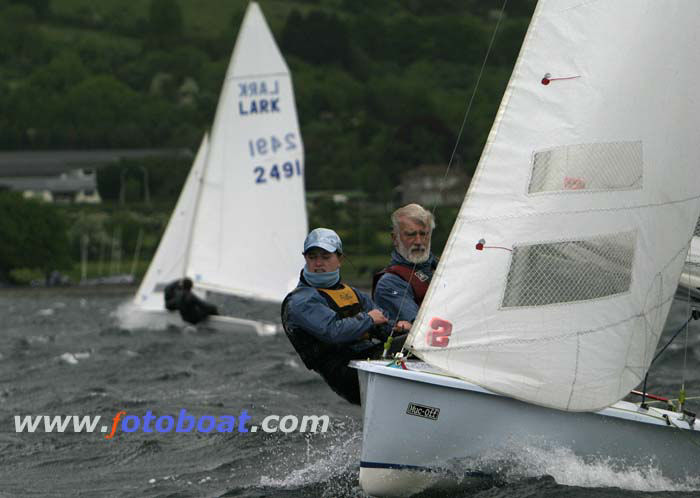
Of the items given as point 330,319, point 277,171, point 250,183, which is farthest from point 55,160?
point 330,319

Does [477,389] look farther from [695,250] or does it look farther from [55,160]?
[55,160]

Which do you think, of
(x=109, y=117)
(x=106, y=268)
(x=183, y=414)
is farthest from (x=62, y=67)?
(x=183, y=414)

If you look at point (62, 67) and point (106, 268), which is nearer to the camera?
point (106, 268)

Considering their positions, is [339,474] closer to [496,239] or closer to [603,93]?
[496,239]

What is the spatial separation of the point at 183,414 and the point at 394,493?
4180 millimetres

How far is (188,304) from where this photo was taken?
22.3 metres

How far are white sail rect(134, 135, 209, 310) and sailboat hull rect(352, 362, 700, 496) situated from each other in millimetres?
17854

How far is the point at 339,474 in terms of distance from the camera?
7715mm

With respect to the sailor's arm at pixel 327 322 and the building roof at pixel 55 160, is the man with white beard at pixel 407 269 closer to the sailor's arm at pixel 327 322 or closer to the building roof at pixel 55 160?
the sailor's arm at pixel 327 322

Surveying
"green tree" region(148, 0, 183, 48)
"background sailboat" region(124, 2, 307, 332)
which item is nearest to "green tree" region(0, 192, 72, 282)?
"background sailboat" region(124, 2, 307, 332)

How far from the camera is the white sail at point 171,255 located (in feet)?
82.3

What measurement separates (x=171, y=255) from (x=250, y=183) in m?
2.52

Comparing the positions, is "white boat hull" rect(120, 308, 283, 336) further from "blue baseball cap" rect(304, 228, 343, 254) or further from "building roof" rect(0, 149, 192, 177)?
"building roof" rect(0, 149, 192, 177)

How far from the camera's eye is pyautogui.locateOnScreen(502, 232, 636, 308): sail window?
696 centimetres
